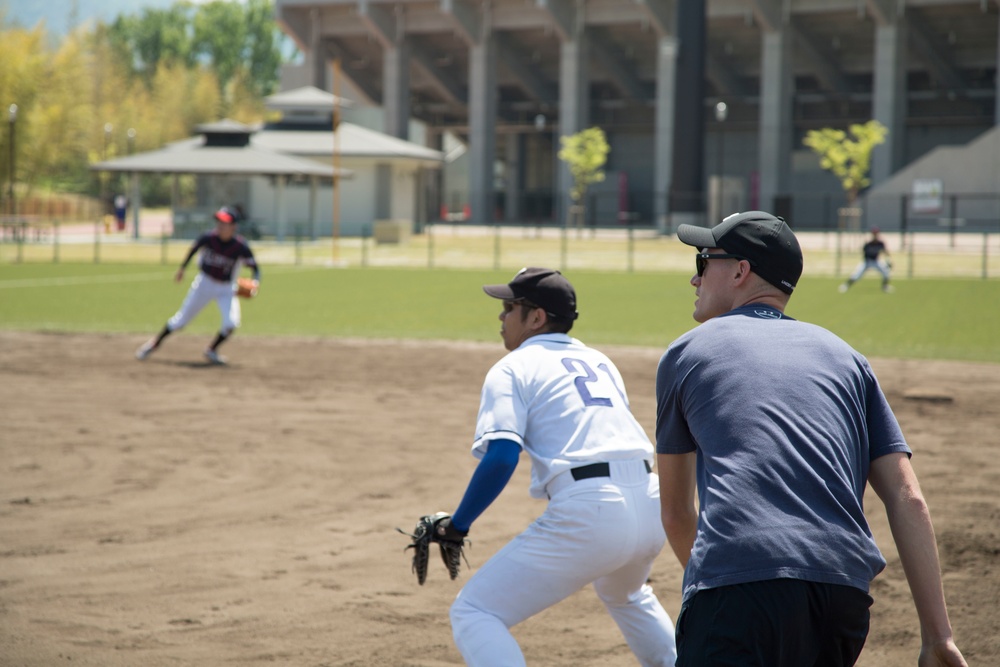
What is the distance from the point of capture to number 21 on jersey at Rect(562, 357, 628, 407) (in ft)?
13.8

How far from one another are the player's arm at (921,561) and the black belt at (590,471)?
4.00 feet

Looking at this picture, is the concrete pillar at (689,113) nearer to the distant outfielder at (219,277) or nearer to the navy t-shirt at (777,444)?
the distant outfielder at (219,277)

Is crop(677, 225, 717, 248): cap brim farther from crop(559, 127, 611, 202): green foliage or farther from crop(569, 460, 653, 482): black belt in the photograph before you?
crop(559, 127, 611, 202): green foliage

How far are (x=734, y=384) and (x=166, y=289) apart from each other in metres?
26.1

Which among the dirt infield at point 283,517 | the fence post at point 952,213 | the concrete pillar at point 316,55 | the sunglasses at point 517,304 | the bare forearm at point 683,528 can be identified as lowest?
the dirt infield at point 283,517

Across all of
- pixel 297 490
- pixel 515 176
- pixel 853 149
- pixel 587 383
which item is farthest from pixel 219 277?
pixel 515 176

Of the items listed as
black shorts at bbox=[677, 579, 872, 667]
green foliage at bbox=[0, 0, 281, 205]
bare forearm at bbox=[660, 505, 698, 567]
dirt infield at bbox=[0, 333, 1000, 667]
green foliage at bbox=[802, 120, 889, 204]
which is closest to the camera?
black shorts at bbox=[677, 579, 872, 667]

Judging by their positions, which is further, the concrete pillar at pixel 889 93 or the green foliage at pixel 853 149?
the concrete pillar at pixel 889 93

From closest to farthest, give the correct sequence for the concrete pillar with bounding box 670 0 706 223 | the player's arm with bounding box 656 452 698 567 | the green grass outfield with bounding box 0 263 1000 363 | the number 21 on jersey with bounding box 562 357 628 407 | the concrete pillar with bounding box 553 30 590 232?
1. the player's arm with bounding box 656 452 698 567
2. the number 21 on jersey with bounding box 562 357 628 407
3. the green grass outfield with bounding box 0 263 1000 363
4. the concrete pillar with bounding box 670 0 706 223
5. the concrete pillar with bounding box 553 30 590 232

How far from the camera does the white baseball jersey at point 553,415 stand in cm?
404

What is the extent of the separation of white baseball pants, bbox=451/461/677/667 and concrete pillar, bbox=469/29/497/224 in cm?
6242

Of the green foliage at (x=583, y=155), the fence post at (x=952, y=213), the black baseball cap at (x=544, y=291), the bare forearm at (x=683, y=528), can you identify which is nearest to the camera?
the bare forearm at (x=683, y=528)

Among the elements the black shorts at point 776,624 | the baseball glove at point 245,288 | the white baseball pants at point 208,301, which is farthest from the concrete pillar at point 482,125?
the black shorts at point 776,624

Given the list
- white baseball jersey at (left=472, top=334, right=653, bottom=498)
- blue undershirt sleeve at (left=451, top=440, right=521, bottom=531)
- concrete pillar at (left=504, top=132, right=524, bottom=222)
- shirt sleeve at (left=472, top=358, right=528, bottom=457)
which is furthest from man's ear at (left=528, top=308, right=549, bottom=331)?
concrete pillar at (left=504, top=132, right=524, bottom=222)
